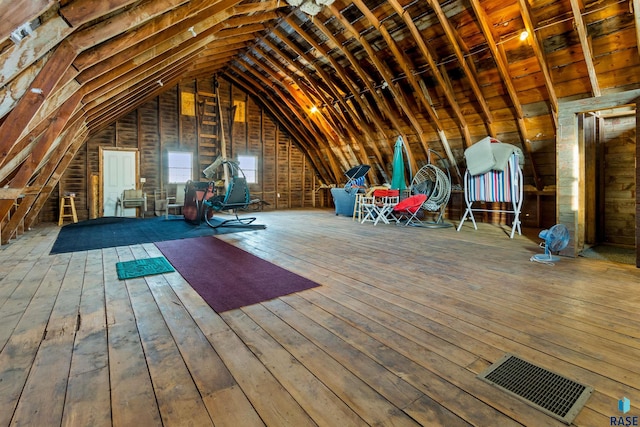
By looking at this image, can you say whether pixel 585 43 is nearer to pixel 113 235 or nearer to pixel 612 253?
pixel 612 253

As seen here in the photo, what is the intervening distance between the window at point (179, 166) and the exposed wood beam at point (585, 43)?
932 centimetres

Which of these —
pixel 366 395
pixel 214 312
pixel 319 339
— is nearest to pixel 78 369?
pixel 214 312

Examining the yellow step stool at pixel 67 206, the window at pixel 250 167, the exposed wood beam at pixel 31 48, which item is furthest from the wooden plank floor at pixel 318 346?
the window at pixel 250 167

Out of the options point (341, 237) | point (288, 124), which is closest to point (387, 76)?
point (341, 237)

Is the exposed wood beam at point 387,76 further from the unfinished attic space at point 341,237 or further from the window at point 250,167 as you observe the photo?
the window at point 250,167

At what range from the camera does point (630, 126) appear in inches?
180

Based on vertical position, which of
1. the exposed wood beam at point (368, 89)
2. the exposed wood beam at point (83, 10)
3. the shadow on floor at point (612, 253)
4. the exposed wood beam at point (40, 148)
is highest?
the exposed wood beam at point (368, 89)

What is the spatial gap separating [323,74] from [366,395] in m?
7.80

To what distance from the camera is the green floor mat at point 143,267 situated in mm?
2918

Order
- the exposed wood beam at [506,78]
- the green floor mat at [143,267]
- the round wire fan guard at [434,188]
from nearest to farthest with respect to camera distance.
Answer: the green floor mat at [143,267]
the exposed wood beam at [506,78]
the round wire fan guard at [434,188]

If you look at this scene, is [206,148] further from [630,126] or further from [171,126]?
[630,126]

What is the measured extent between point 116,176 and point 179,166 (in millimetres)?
1666

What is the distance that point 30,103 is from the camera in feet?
8.29

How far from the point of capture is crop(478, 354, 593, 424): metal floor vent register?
1165mm
